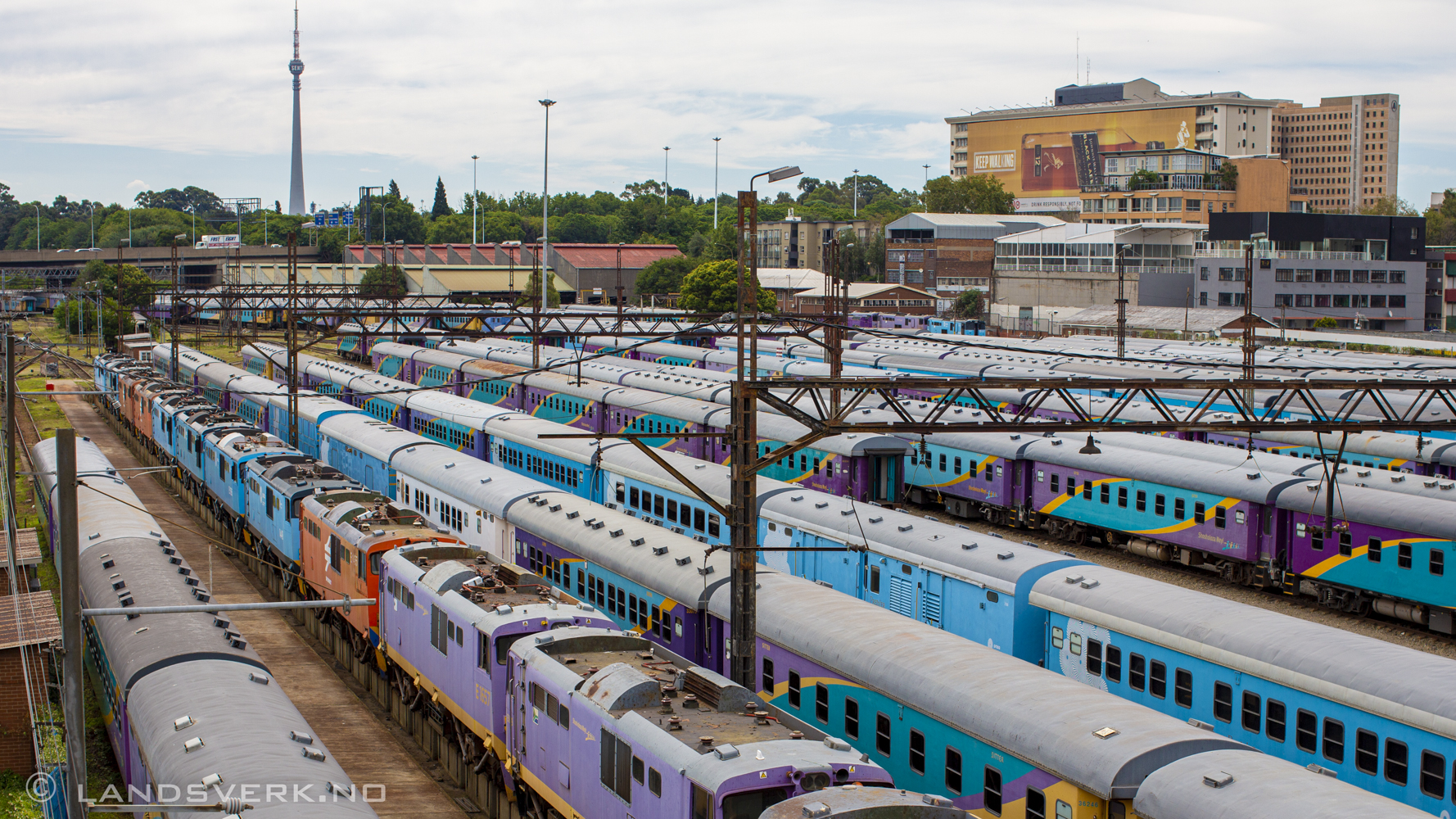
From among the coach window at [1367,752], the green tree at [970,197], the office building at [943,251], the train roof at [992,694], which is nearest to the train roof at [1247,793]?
the train roof at [992,694]

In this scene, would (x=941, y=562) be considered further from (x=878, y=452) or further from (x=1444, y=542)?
(x=878, y=452)

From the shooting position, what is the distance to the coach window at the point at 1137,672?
1948cm

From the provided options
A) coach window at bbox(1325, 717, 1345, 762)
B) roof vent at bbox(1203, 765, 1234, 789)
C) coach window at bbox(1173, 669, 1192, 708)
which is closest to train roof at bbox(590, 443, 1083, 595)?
coach window at bbox(1173, 669, 1192, 708)

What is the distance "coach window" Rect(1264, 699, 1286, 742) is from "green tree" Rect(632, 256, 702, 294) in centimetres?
12754

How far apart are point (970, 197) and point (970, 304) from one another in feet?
193

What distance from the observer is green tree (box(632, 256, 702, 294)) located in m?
143

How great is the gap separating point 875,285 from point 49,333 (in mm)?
87061

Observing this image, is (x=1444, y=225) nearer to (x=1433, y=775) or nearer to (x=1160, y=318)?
(x=1160, y=318)

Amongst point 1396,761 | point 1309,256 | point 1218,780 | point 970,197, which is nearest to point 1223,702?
point 1396,761

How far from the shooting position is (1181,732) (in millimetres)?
13922

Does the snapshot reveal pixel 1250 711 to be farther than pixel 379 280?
No

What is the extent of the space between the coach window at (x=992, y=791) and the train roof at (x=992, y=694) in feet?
1.41

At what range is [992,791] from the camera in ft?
49.4

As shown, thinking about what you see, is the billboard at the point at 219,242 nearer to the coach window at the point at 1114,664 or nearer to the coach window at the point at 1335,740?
the coach window at the point at 1114,664
